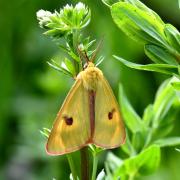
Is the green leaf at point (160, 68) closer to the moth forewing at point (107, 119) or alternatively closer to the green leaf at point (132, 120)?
the moth forewing at point (107, 119)

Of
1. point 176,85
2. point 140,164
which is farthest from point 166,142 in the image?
point 176,85

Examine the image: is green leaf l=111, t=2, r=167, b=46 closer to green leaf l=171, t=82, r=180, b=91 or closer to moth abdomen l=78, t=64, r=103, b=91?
green leaf l=171, t=82, r=180, b=91

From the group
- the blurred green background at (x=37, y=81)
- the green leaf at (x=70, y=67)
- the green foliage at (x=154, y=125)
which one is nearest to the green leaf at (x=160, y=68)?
the green leaf at (x=70, y=67)

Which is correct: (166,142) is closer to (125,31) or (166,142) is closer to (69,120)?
(69,120)

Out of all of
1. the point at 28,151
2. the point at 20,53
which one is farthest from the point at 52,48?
the point at 28,151

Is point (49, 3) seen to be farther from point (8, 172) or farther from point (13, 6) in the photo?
point (8, 172)

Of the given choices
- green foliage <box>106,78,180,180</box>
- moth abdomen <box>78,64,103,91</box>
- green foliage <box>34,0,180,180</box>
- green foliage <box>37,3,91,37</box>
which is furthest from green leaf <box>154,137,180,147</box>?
green foliage <box>37,3,91,37</box>
